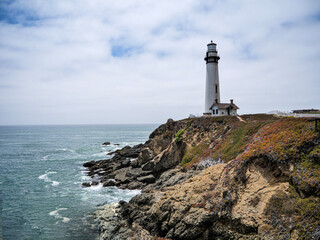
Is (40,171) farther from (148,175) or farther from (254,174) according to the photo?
(254,174)

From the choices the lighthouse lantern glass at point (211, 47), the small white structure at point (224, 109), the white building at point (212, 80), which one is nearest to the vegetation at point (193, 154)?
the small white structure at point (224, 109)

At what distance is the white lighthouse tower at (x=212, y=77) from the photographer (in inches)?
1929

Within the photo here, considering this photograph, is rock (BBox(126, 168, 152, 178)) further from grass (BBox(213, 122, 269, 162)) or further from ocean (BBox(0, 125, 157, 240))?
grass (BBox(213, 122, 269, 162))

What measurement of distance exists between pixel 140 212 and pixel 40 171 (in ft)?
122

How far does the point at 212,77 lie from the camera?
4909 cm

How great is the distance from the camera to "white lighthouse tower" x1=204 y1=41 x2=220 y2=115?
49000mm

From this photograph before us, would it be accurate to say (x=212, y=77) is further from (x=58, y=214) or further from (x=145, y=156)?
(x=58, y=214)

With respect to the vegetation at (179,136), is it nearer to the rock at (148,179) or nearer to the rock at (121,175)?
the rock at (148,179)

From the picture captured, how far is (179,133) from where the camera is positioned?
41281mm

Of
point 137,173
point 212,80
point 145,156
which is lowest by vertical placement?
point 137,173

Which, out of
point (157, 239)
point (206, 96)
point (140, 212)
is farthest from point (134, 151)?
point (157, 239)

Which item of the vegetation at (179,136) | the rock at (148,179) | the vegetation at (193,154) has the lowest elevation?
the rock at (148,179)

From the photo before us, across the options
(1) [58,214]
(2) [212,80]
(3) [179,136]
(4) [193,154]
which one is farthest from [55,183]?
(2) [212,80]

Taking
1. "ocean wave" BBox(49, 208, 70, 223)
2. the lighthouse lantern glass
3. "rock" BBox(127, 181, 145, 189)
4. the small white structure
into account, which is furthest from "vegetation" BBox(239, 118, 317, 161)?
the lighthouse lantern glass
